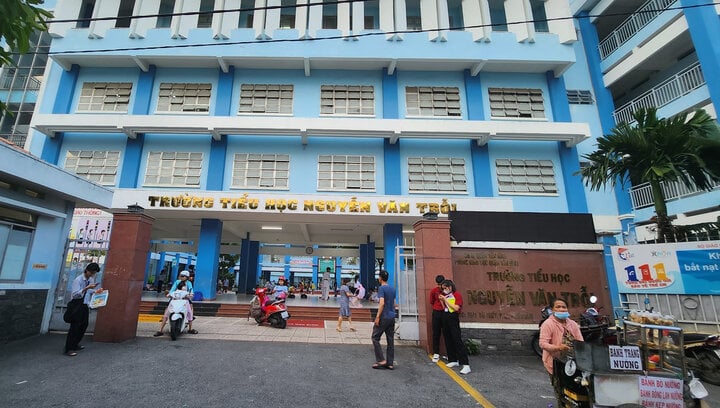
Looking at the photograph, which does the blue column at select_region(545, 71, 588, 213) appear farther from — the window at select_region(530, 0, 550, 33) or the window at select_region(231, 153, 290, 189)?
the window at select_region(231, 153, 290, 189)

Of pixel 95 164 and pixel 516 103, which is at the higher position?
pixel 516 103

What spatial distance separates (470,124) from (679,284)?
9.71m

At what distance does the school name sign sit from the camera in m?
14.1

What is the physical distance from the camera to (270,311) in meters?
10.7

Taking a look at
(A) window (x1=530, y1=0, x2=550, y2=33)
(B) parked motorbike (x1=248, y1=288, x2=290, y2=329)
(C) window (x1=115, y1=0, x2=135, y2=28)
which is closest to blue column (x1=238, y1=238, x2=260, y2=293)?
(B) parked motorbike (x1=248, y1=288, x2=290, y2=329)

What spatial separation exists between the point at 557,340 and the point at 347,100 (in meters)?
14.5

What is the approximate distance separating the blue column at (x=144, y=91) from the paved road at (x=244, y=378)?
11.7 metres

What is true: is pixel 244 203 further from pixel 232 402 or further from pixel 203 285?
pixel 232 402

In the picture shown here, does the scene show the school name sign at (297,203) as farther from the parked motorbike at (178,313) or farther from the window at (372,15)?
the window at (372,15)

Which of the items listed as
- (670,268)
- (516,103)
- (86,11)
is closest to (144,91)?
(86,11)

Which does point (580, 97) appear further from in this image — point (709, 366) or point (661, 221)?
point (709, 366)

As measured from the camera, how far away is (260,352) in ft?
23.8

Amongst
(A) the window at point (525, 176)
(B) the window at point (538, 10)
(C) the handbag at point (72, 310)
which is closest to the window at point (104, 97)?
(C) the handbag at point (72, 310)

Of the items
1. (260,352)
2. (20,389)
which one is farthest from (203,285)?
(20,389)
